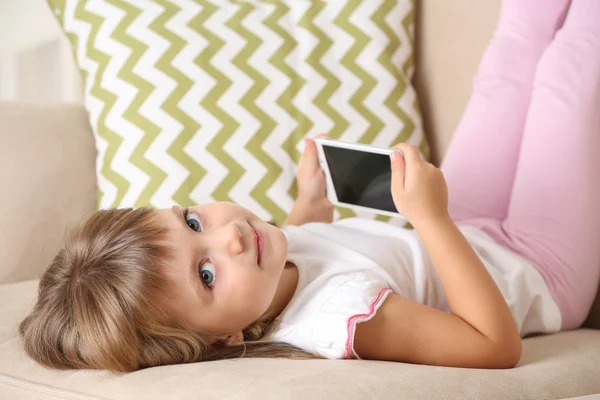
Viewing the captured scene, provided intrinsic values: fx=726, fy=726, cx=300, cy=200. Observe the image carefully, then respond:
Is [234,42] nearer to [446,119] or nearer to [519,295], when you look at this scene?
[446,119]

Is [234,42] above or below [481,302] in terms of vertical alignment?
above

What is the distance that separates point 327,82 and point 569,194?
21.0 inches

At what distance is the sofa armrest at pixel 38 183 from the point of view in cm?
136

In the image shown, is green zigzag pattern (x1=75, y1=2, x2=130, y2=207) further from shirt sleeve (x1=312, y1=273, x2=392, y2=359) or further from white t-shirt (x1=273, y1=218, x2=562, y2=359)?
shirt sleeve (x1=312, y1=273, x2=392, y2=359)

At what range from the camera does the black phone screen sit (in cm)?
108

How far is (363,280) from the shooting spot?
100cm

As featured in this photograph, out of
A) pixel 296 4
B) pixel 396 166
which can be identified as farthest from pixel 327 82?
pixel 396 166

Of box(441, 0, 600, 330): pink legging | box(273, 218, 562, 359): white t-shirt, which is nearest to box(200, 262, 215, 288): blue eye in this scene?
box(273, 218, 562, 359): white t-shirt

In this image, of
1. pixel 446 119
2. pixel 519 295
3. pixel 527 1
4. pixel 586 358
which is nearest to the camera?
pixel 586 358

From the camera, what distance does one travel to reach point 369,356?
37.5 inches

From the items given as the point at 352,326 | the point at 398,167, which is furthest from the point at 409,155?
the point at 352,326

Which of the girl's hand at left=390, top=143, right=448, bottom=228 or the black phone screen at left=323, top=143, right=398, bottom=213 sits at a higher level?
the girl's hand at left=390, top=143, right=448, bottom=228

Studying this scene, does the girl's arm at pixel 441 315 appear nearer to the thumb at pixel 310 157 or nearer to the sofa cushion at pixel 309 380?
the sofa cushion at pixel 309 380

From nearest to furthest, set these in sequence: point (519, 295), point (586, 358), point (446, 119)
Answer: point (586, 358) < point (519, 295) < point (446, 119)
